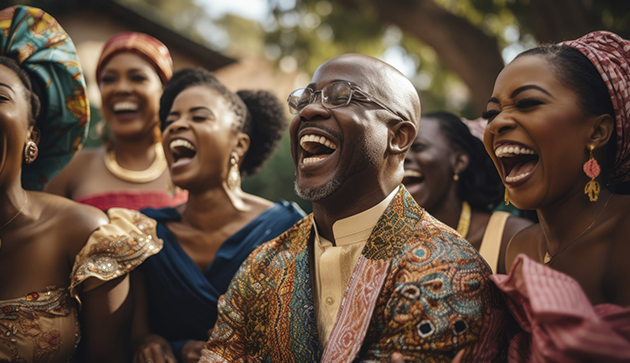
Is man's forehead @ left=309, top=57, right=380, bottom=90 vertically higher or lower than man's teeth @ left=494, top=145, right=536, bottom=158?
higher

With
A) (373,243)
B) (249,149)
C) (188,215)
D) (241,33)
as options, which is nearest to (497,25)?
(249,149)

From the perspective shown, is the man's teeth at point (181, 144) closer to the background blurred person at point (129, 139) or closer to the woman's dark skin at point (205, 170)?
the woman's dark skin at point (205, 170)

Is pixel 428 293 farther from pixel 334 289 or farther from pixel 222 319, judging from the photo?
pixel 222 319

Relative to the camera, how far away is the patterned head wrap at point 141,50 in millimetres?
4754

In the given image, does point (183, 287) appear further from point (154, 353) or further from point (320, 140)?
point (320, 140)

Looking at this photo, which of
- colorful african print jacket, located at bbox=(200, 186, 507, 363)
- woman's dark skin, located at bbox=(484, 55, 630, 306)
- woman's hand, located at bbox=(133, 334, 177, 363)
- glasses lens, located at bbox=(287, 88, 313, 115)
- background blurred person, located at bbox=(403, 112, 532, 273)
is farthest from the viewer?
background blurred person, located at bbox=(403, 112, 532, 273)

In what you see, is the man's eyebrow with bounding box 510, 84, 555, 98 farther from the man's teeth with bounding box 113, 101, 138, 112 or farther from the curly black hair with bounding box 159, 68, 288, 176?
the man's teeth with bounding box 113, 101, 138, 112

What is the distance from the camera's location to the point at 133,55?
477 centimetres

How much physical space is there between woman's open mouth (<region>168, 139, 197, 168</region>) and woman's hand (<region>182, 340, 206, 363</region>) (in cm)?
117

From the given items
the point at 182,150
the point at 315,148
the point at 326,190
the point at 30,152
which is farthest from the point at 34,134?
the point at 326,190

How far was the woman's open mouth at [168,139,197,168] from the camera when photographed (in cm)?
379

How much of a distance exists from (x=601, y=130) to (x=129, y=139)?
3.66 meters

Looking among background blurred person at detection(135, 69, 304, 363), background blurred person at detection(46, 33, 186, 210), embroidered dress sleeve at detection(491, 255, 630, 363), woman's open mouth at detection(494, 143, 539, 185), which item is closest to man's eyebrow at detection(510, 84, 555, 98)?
woman's open mouth at detection(494, 143, 539, 185)

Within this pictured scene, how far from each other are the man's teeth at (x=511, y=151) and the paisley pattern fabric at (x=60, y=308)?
2.08m
